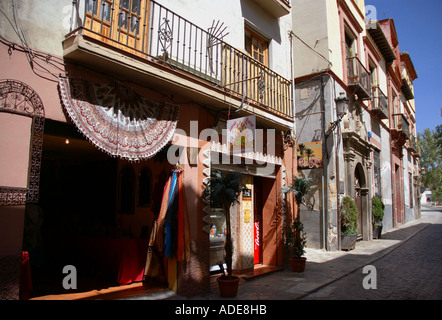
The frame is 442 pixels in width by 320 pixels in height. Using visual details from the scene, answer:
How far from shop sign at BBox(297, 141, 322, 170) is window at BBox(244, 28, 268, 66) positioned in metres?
4.33

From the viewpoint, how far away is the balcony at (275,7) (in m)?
8.93

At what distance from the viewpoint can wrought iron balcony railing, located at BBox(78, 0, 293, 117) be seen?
17.3 ft

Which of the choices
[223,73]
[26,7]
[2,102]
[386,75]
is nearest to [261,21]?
[223,73]

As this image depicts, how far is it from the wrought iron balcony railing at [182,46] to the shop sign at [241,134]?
0.71m

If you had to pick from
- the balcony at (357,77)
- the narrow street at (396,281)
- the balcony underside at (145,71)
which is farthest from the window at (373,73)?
the balcony underside at (145,71)

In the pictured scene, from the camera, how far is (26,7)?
4320mm

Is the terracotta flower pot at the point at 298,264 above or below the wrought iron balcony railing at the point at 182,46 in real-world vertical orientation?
below

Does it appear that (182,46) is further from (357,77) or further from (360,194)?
(360,194)

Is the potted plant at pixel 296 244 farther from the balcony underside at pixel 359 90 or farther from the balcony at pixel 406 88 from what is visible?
the balcony at pixel 406 88

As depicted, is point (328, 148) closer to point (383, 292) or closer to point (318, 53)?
point (318, 53)

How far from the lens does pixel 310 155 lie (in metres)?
12.3

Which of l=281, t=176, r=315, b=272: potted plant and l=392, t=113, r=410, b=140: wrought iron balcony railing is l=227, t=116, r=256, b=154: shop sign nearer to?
l=281, t=176, r=315, b=272: potted plant

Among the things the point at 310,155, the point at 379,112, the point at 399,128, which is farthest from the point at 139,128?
the point at 399,128

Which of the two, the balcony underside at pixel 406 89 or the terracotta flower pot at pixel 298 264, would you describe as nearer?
the terracotta flower pot at pixel 298 264
